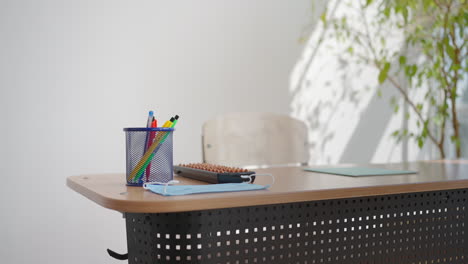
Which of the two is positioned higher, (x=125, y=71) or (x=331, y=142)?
(x=125, y=71)

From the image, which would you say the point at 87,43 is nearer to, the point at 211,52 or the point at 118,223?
the point at 211,52

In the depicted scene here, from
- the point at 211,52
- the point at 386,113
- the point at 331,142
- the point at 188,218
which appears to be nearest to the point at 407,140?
the point at 386,113

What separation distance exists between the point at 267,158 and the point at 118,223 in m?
1.09

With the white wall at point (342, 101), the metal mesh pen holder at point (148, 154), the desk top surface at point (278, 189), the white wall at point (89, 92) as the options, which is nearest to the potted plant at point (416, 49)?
the white wall at point (342, 101)

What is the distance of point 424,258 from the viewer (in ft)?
5.29

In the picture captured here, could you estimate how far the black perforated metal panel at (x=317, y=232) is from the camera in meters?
1.27

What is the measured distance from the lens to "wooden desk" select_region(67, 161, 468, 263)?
1.23 m

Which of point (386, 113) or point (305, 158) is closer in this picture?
point (305, 158)

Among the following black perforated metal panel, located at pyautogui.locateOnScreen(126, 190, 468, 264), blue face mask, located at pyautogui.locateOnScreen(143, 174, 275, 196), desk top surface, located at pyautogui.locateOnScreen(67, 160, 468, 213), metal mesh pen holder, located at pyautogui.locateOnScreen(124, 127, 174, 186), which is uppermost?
metal mesh pen holder, located at pyautogui.locateOnScreen(124, 127, 174, 186)

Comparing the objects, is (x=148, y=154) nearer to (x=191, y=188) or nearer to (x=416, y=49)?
(x=191, y=188)

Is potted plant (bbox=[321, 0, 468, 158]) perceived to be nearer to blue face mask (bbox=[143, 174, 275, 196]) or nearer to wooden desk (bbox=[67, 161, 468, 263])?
wooden desk (bbox=[67, 161, 468, 263])

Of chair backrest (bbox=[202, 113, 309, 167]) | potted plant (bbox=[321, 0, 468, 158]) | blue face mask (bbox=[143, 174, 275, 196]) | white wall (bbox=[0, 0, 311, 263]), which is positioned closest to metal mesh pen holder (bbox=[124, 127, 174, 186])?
blue face mask (bbox=[143, 174, 275, 196])

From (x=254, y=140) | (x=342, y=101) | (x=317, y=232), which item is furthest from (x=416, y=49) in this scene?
(x=317, y=232)

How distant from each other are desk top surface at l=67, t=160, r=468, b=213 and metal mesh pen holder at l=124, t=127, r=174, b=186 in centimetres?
5
